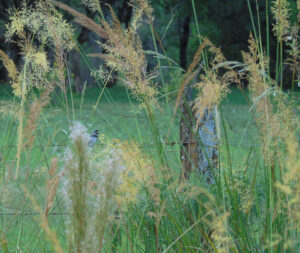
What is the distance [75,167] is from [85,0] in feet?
3.78

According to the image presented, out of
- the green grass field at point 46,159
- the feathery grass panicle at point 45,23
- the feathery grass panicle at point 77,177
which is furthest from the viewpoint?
the feathery grass panicle at point 45,23

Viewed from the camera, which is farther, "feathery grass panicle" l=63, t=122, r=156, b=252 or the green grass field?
the green grass field

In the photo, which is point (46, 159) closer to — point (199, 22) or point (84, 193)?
point (84, 193)

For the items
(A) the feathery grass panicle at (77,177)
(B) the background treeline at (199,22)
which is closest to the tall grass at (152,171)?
(A) the feathery grass panicle at (77,177)

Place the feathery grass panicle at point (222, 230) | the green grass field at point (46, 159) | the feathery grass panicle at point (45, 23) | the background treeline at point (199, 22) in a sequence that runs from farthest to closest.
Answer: the background treeline at point (199, 22), the feathery grass panicle at point (45, 23), the green grass field at point (46, 159), the feathery grass panicle at point (222, 230)

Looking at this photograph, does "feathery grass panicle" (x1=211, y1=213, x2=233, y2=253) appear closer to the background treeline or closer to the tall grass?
the tall grass

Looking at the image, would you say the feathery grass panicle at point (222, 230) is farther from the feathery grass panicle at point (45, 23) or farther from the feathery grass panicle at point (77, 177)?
the feathery grass panicle at point (45, 23)

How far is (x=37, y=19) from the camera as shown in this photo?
1.96 metres

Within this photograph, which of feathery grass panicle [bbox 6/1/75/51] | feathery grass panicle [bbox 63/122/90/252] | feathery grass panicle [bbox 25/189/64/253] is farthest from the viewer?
feathery grass panicle [bbox 6/1/75/51]

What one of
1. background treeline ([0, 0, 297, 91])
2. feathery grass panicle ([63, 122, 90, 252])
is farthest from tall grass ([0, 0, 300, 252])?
background treeline ([0, 0, 297, 91])

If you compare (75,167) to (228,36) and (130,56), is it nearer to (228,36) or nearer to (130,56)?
(130,56)

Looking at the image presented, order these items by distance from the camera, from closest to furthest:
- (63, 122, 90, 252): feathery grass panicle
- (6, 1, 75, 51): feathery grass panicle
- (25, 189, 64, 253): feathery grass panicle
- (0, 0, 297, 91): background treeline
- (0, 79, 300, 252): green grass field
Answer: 1. (25, 189, 64, 253): feathery grass panicle
2. (63, 122, 90, 252): feathery grass panicle
3. (0, 79, 300, 252): green grass field
4. (6, 1, 75, 51): feathery grass panicle
5. (0, 0, 297, 91): background treeline

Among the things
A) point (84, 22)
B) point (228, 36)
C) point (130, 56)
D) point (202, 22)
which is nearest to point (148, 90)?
point (130, 56)

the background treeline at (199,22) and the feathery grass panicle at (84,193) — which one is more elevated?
the background treeline at (199,22)
